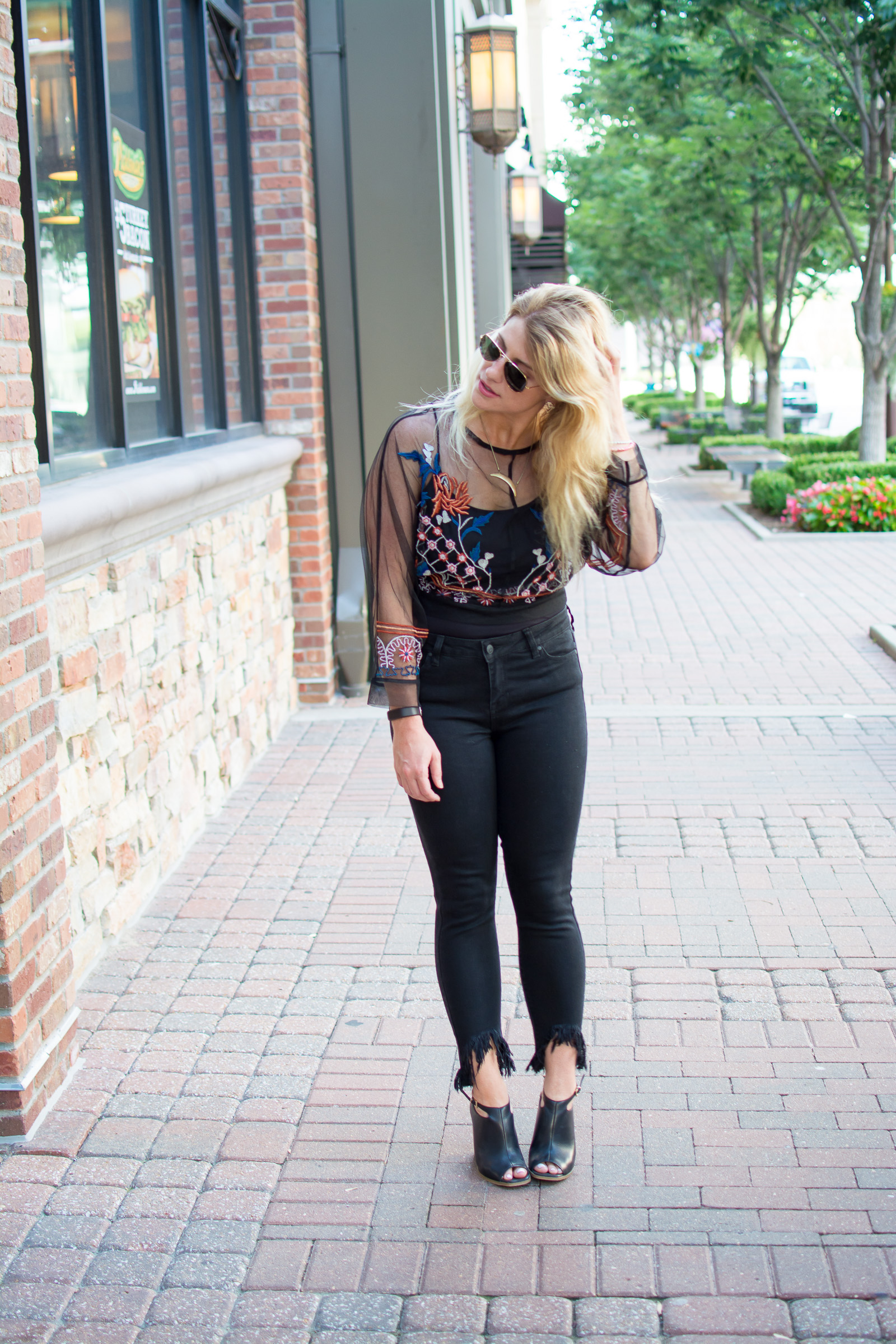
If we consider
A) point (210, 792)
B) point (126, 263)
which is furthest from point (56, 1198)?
point (126, 263)

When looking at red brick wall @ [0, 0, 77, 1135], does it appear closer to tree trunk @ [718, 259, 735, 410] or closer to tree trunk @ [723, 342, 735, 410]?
tree trunk @ [718, 259, 735, 410]

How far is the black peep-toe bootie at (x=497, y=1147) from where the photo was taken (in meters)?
2.82

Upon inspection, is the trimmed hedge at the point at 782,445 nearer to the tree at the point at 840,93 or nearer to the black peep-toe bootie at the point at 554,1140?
the tree at the point at 840,93

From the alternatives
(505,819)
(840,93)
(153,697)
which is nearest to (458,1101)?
(505,819)

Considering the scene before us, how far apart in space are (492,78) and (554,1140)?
7248 millimetres

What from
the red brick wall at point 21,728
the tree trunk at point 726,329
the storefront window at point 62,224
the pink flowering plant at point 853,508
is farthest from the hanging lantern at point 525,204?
the red brick wall at point 21,728

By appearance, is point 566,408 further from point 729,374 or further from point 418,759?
point 729,374

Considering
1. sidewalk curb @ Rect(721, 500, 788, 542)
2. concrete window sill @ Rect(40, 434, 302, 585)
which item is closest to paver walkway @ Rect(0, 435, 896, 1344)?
concrete window sill @ Rect(40, 434, 302, 585)

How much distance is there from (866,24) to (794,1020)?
11.0 meters

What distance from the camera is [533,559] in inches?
106

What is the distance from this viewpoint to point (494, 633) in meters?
2.71

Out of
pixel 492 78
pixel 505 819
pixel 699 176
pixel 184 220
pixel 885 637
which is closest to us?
pixel 505 819

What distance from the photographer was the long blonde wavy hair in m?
2.48

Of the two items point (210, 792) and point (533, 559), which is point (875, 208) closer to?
point (210, 792)
